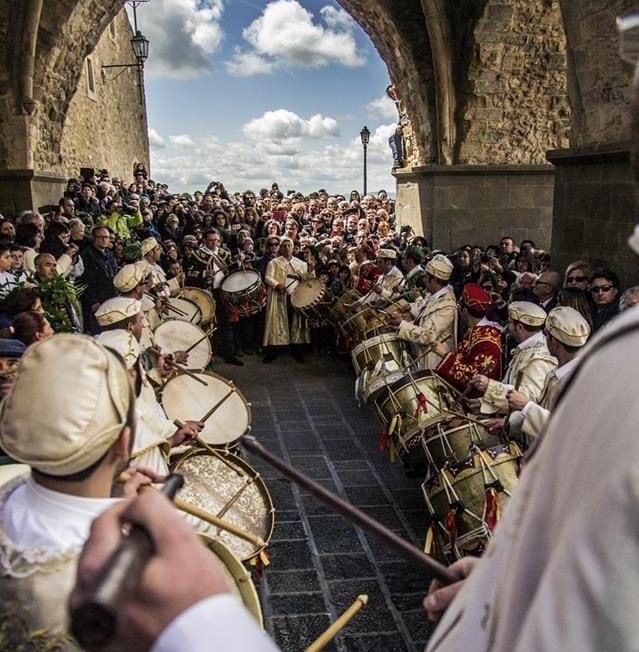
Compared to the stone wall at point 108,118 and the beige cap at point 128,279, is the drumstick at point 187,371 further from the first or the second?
the stone wall at point 108,118

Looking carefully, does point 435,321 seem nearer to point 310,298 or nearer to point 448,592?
point 310,298

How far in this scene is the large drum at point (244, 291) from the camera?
8.91 metres

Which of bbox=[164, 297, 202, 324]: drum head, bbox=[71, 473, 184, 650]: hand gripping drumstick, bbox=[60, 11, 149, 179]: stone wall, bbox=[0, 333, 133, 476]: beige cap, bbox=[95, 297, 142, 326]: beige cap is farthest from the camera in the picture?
bbox=[60, 11, 149, 179]: stone wall

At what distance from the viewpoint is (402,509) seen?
5125mm

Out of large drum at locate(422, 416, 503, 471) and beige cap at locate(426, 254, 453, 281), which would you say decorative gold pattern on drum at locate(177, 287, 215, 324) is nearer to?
beige cap at locate(426, 254, 453, 281)

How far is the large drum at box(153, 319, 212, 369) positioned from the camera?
6.09 m

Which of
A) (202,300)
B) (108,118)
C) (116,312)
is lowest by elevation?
(202,300)

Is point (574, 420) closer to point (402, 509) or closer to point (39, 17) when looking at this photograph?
point (402, 509)

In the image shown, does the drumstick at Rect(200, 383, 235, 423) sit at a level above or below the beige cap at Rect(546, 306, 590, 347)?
below

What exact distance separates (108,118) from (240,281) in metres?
17.3

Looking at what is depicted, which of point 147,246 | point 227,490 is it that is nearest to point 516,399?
point 227,490

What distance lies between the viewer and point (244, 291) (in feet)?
29.2

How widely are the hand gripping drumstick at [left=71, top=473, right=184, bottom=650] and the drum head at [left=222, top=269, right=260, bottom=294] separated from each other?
825 cm

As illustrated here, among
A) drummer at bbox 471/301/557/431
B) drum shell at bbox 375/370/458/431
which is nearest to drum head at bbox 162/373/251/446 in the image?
drum shell at bbox 375/370/458/431
